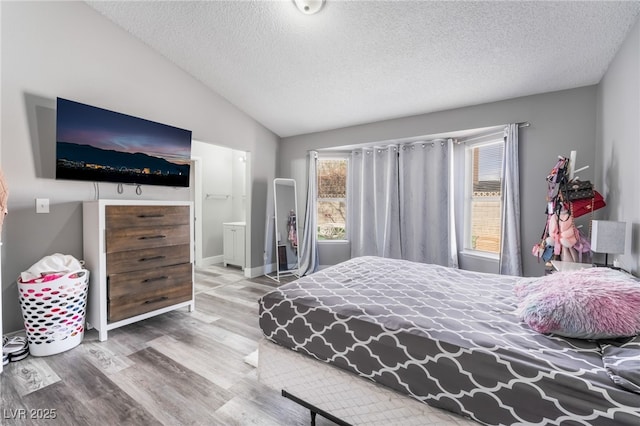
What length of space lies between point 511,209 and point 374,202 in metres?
1.69

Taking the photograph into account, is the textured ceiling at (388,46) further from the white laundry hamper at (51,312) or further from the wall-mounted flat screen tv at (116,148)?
the white laundry hamper at (51,312)

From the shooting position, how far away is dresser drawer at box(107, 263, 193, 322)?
2.27 metres

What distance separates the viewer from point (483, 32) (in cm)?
215

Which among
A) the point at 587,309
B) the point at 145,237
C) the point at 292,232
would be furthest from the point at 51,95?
the point at 587,309

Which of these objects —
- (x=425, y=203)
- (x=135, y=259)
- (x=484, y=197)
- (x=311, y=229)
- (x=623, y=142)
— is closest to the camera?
(x=623, y=142)

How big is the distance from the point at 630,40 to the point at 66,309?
14.8 ft

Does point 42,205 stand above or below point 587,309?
above

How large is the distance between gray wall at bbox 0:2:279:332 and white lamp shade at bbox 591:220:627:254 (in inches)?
153

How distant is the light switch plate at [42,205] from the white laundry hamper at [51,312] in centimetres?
61

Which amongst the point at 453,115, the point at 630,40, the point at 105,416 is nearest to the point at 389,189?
the point at 453,115

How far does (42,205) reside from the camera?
2.26m

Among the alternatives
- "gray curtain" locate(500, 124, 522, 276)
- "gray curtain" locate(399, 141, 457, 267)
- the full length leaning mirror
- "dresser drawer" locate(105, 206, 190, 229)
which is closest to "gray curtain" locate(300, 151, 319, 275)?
the full length leaning mirror

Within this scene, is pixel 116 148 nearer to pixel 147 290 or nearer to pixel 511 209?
pixel 147 290

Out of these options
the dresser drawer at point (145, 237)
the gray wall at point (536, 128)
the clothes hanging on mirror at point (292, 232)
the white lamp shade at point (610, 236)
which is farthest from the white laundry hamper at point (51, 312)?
the gray wall at point (536, 128)
